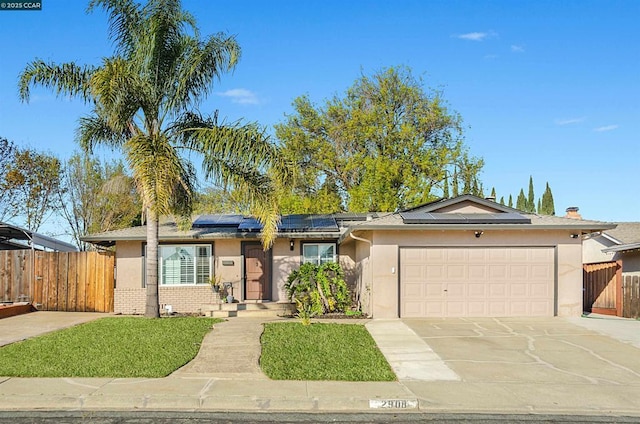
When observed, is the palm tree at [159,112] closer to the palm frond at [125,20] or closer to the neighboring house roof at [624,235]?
the palm frond at [125,20]

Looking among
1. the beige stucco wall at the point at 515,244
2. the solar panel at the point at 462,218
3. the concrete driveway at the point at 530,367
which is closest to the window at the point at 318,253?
the solar panel at the point at 462,218

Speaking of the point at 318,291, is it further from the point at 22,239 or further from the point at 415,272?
the point at 22,239

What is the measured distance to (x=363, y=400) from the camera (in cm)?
830

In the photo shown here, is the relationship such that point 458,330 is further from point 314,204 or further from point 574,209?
point 314,204

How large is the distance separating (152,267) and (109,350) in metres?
4.54

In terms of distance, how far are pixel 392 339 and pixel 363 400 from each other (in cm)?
472

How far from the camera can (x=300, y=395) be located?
8.52 m

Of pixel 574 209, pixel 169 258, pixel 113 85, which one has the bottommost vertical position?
pixel 169 258

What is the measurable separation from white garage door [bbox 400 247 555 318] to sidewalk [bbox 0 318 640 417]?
6.41 meters

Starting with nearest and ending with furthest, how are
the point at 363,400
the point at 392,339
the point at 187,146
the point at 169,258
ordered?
the point at 363,400 < the point at 392,339 < the point at 187,146 < the point at 169,258

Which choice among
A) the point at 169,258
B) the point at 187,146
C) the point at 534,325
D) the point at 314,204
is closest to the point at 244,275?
the point at 169,258

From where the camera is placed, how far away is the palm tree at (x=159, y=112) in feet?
47.3

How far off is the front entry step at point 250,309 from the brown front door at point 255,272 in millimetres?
1036

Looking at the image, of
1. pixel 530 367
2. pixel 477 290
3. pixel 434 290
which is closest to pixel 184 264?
pixel 434 290
